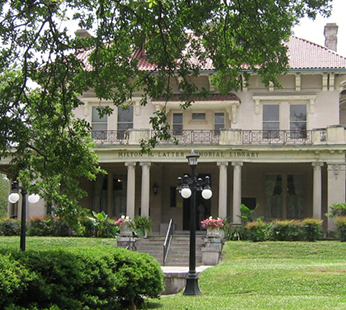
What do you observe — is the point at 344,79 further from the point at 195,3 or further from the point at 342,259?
the point at 195,3

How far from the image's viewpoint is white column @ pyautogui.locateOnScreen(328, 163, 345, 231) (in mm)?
29734

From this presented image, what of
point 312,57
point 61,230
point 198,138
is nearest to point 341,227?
point 198,138

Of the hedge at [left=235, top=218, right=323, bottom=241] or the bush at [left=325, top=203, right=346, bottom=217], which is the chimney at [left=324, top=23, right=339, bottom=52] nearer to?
the bush at [left=325, top=203, right=346, bottom=217]

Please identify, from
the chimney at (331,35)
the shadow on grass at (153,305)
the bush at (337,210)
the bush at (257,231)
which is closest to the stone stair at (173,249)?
the bush at (257,231)

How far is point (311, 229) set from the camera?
28.1 m

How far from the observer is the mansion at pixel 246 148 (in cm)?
3034

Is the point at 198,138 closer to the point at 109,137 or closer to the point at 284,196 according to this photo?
the point at 109,137

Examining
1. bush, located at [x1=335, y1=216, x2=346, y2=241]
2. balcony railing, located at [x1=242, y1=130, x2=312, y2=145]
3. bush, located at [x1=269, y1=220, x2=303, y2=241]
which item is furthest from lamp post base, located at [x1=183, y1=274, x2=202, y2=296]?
balcony railing, located at [x1=242, y1=130, x2=312, y2=145]

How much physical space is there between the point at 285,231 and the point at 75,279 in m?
18.8

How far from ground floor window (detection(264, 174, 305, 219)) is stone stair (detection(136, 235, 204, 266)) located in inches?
228

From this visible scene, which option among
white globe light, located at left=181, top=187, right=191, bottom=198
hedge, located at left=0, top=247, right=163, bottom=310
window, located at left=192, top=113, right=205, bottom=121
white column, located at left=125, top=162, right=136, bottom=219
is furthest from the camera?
window, located at left=192, top=113, right=205, bottom=121

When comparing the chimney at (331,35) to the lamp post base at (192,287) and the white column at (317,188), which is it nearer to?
the white column at (317,188)

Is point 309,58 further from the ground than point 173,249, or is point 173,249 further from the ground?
point 309,58

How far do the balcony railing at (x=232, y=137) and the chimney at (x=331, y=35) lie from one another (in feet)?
22.7
